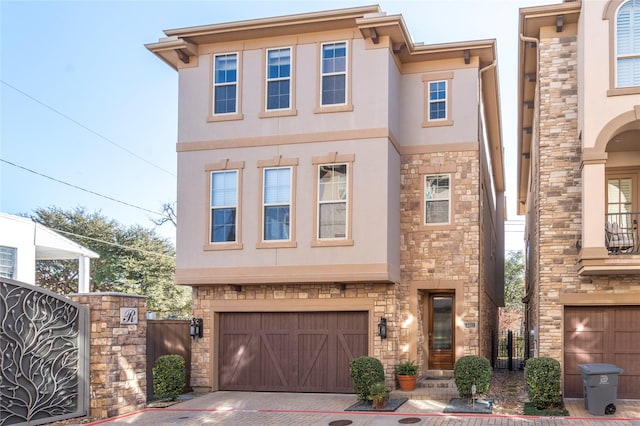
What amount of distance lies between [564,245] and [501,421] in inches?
176

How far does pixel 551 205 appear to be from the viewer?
616 inches

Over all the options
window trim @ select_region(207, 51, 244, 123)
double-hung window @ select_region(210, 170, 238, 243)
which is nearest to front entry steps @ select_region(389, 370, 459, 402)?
double-hung window @ select_region(210, 170, 238, 243)

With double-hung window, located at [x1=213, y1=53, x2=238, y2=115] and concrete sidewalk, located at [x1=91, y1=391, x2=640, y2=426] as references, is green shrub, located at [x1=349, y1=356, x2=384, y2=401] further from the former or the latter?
double-hung window, located at [x1=213, y1=53, x2=238, y2=115]

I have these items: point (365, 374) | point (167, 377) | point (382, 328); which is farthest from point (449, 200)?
point (167, 377)

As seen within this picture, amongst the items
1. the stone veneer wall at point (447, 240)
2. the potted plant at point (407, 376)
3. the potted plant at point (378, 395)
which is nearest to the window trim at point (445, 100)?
the stone veneer wall at point (447, 240)

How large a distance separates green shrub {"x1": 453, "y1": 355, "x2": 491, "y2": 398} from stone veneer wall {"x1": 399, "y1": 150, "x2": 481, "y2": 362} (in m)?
2.22

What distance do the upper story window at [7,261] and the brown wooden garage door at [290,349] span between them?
10.2 m

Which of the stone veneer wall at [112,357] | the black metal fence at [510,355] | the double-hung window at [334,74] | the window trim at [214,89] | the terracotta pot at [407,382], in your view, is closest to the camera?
the stone veneer wall at [112,357]

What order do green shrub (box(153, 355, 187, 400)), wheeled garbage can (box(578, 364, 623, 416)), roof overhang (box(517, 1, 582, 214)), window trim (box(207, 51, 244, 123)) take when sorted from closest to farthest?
wheeled garbage can (box(578, 364, 623, 416)), roof overhang (box(517, 1, 582, 214)), green shrub (box(153, 355, 187, 400)), window trim (box(207, 51, 244, 123))

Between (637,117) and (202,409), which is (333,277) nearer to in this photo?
(202,409)

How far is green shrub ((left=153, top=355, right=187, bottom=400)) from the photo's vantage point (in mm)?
15875

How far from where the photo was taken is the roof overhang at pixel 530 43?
1549 centimetres

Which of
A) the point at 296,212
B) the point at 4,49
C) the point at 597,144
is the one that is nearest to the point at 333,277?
the point at 296,212

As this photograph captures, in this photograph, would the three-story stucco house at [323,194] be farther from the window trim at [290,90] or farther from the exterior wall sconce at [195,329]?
the exterior wall sconce at [195,329]
